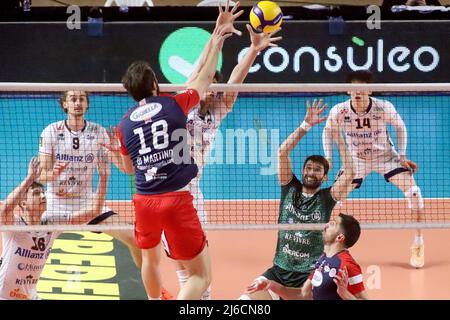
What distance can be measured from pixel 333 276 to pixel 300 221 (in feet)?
3.72

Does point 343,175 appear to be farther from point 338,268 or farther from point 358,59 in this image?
point 358,59

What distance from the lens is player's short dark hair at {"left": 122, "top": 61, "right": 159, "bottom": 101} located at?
755 centimetres

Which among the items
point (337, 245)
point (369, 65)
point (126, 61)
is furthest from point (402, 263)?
point (126, 61)

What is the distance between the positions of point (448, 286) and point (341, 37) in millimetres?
4565

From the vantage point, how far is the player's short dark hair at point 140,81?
7547 mm

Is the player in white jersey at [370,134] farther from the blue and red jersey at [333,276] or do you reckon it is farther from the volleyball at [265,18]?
the blue and red jersey at [333,276]

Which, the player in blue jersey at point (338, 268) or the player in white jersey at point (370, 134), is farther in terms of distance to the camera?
the player in white jersey at point (370, 134)

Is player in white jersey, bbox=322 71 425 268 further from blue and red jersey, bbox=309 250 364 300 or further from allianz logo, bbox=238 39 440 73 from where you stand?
blue and red jersey, bbox=309 250 364 300

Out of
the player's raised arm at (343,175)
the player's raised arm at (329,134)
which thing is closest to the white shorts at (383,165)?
the player's raised arm at (343,175)

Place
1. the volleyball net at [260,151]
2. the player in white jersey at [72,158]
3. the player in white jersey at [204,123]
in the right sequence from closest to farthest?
1. the player in white jersey at [204,123]
2. the player in white jersey at [72,158]
3. the volleyball net at [260,151]

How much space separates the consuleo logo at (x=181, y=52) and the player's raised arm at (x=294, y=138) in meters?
4.64

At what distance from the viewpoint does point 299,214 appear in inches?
348

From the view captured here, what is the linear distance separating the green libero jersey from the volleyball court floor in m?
0.89

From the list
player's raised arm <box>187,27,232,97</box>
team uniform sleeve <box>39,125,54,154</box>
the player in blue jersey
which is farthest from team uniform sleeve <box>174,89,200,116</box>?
team uniform sleeve <box>39,125,54,154</box>
